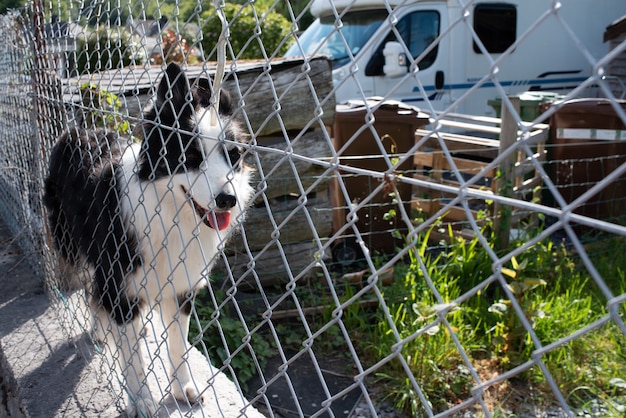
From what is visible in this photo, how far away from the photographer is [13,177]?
4473 millimetres

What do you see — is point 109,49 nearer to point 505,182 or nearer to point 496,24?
point 505,182

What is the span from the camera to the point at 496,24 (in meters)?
8.59

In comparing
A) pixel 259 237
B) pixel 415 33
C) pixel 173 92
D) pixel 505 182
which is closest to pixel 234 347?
pixel 259 237

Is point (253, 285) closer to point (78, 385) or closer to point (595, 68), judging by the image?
point (78, 385)

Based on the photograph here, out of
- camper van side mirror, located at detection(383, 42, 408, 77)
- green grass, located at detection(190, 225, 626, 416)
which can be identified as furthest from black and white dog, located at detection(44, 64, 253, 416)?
camper van side mirror, located at detection(383, 42, 408, 77)

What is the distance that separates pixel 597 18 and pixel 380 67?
11.9ft

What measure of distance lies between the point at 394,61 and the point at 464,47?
145 centimetres

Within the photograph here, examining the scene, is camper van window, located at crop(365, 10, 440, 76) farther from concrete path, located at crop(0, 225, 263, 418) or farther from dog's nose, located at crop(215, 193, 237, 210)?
dog's nose, located at crop(215, 193, 237, 210)

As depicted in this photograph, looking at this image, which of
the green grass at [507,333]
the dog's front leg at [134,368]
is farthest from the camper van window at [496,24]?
the dog's front leg at [134,368]

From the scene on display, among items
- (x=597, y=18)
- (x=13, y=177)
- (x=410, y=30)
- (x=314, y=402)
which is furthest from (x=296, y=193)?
(x=597, y=18)

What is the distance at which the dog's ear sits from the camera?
74.3 inches

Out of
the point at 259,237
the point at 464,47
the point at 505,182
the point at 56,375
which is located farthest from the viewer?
the point at 464,47

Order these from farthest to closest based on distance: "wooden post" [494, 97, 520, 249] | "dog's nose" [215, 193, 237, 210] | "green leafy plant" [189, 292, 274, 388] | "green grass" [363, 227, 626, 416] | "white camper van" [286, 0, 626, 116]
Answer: "white camper van" [286, 0, 626, 116], "wooden post" [494, 97, 520, 249], "green leafy plant" [189, 292, 274, 388], "green grass" [363, 227, 626, 416], "dog's nose" [215, 193, 237, 210]

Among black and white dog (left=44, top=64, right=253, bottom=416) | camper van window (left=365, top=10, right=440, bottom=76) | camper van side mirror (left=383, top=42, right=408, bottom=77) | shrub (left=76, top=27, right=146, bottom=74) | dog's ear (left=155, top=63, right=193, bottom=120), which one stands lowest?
black and white dog (left=44, top=64, right=253, bottom=416)
